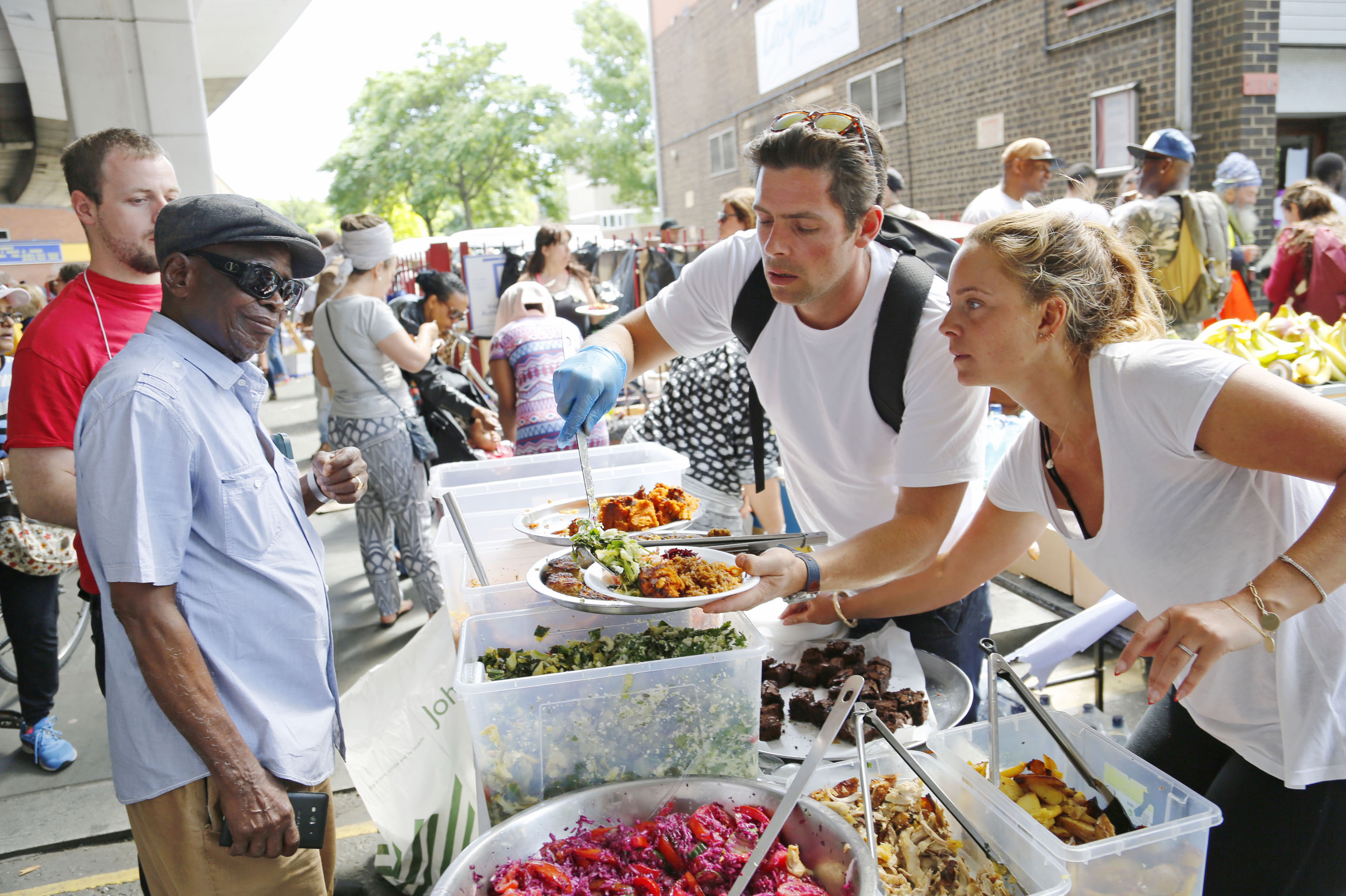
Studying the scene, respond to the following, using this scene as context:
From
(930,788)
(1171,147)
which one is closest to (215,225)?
(930,788)

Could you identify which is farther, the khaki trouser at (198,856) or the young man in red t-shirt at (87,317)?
the young man in red t-shirt at (87,317)

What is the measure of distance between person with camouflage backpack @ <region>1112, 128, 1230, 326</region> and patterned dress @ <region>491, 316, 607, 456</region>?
4.01 metres

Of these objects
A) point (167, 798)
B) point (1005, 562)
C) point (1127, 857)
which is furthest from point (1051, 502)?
point (167, 798)

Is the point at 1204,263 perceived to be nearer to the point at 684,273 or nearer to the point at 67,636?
the point at 684,273

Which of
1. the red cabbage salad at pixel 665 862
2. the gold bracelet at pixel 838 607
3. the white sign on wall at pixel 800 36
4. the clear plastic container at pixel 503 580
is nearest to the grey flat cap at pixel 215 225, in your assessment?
the clear plastic container at pixel 503 580

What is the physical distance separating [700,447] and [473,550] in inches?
84.5

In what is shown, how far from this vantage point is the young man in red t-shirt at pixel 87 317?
2.30 meters

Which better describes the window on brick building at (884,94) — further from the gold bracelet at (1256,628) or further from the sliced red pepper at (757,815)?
the sliced red pepper at (757,815)

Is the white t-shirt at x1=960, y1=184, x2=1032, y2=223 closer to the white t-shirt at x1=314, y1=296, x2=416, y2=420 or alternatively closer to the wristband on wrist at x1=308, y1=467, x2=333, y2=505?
the white t-shirt at x1=314, y1=296, x2=416, y2=420

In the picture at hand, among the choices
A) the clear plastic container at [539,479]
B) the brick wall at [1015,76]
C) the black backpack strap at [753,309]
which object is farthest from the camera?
the brick wall at [1015,76]

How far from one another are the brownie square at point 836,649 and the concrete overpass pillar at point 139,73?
15.4ft

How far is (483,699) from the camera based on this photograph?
156 cm

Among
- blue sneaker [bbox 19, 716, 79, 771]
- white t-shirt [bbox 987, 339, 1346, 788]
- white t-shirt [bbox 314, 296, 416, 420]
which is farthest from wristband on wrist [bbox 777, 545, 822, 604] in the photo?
blue sneaker [bbox 19, 716, 79, 771]

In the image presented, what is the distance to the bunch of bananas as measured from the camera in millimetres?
4105
